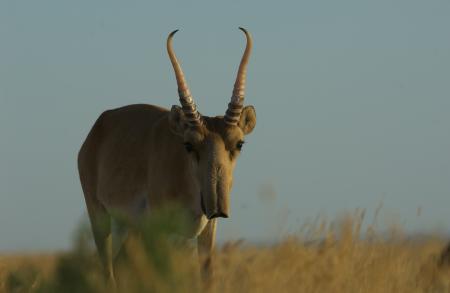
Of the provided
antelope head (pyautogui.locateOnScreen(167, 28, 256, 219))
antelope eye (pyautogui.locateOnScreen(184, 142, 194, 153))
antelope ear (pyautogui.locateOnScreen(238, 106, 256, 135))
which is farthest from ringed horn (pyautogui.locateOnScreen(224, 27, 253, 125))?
antelope eye (pyautogui.locateOnScreen(184, 142, 194, 153))

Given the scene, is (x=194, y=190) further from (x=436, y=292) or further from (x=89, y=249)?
(x=89, y=249)

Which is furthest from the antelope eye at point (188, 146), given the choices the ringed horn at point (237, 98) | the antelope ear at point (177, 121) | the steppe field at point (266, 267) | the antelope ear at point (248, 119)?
the steppe field at point (266, 267)

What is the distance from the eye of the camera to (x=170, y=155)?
1044cm

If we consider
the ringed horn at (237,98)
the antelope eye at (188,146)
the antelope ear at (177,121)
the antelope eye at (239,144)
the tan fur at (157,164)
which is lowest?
the tan fur at (157,164)

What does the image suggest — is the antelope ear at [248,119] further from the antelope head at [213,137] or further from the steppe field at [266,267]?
the steppe field at [266,267]

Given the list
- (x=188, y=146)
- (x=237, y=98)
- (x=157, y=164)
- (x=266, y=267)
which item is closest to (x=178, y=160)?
(x=157, y=164)

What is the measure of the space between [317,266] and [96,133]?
7.24m

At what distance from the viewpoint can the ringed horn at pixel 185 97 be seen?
32.3ft

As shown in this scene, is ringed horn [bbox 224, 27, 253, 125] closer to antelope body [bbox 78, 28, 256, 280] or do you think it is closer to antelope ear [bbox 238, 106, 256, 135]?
antelope body [bbox 78, 28, 256, 280]

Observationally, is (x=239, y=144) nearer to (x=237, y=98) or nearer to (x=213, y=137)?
(x=213, y=137)

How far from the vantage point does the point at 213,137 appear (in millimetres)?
9625

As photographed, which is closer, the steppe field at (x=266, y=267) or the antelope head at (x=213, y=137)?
the steppe field at (x=266, y=267)

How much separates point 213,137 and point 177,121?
606 mm

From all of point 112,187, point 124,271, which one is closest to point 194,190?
point 112,187
